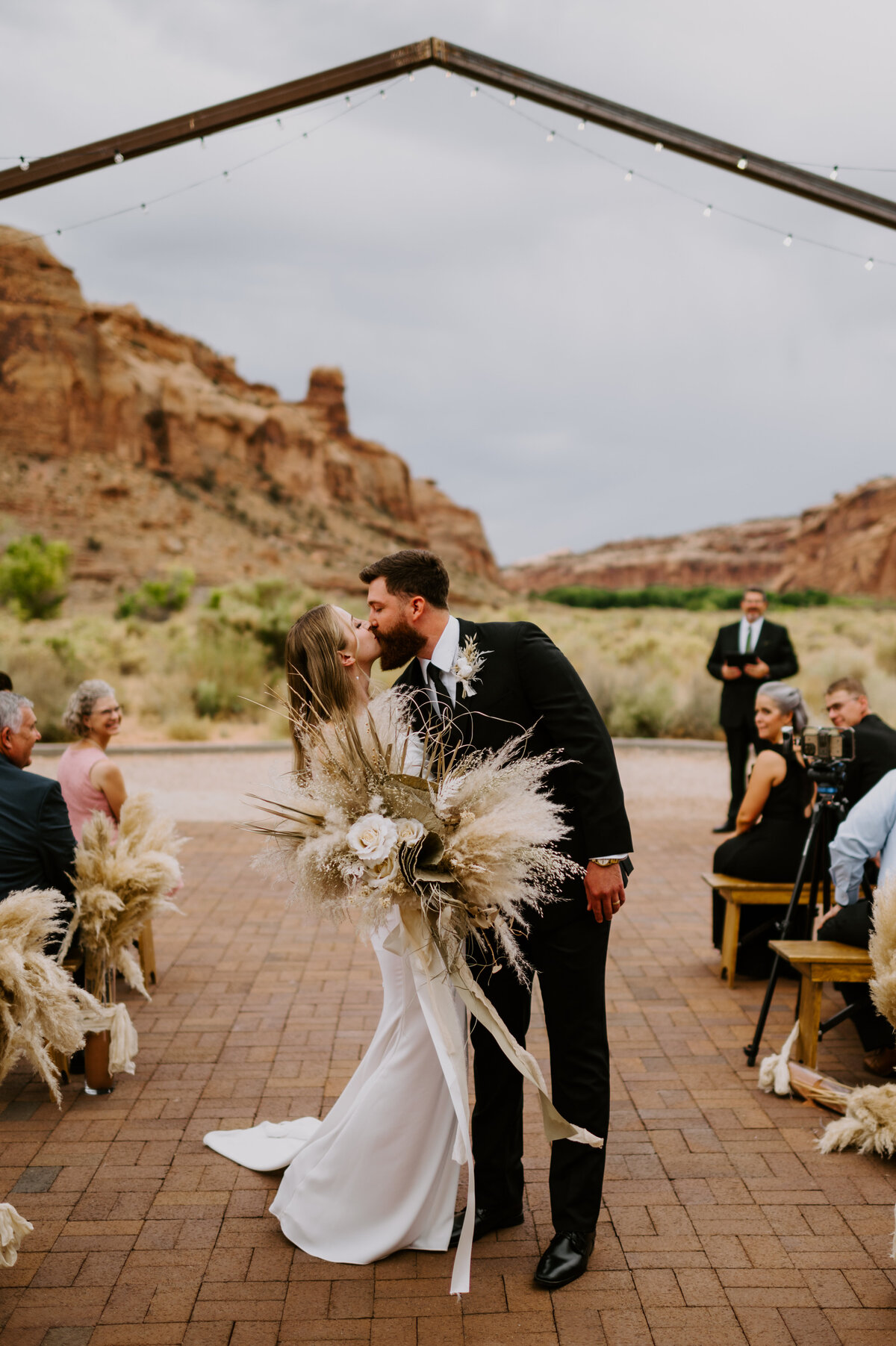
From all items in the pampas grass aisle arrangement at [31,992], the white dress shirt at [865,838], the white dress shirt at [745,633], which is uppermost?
the white dress shirt at [745,633]

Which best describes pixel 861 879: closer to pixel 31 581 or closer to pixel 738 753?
pixel 738 753

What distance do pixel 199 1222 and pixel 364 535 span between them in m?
74.6

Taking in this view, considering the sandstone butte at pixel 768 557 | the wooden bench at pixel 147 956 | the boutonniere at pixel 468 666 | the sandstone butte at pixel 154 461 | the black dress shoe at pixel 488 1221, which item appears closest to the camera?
the boutonniere at pixel 468 666

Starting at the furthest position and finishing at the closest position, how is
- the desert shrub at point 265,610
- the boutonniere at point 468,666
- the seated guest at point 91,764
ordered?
the desert shrub at point 265,610 → the seated guest at point 91,764 → the boutonniere at point 468,666

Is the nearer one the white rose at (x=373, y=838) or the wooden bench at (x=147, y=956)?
the white rose at (x=373, y=838)

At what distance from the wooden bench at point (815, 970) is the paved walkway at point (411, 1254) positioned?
0.86 feet

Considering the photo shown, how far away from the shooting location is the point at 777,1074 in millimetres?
4352

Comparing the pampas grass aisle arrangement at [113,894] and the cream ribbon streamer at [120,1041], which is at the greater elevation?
the pampas grass aisle arrangement at [113,894]

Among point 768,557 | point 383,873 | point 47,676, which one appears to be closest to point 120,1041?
point 383,873

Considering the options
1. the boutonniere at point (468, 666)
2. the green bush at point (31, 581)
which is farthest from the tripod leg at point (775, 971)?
the green bush at point (31, 581)

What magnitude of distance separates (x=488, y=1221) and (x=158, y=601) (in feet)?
134

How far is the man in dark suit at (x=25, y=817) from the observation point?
4.20 metres

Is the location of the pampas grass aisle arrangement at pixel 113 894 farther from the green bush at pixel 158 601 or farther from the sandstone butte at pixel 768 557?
the sandstone butte at pixel 768 557

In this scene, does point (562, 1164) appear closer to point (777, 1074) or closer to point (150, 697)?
point (777, 1074)
